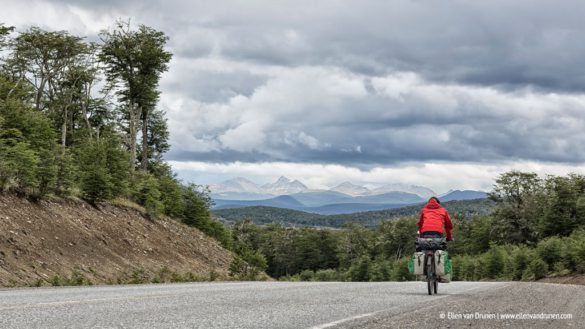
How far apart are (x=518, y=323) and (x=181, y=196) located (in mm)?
39294

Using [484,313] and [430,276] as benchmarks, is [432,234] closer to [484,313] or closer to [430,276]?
[430,276]

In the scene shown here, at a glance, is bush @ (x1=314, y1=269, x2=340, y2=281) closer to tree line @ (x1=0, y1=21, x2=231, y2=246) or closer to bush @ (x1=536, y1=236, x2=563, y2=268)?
tree line @ (x1=0, y1=21, x2=231, y2=246)

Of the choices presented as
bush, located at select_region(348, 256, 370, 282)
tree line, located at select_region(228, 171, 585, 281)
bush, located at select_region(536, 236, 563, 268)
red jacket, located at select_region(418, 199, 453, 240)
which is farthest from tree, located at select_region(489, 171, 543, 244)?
red jacket, located at select_region(418, 199, 453, 240)

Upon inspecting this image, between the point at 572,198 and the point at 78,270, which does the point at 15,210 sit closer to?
the point at 78,270

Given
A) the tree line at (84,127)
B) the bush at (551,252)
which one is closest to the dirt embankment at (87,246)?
the tree line at (84,127)

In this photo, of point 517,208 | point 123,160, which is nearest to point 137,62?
point 123,160

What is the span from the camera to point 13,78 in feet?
171

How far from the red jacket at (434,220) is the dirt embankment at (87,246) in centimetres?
1186

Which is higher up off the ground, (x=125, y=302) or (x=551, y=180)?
(x=551, y=180)

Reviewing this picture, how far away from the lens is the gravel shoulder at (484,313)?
8.50 meters

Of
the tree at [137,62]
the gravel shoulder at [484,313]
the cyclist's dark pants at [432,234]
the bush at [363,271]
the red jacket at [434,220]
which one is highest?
the tree at [137,62]

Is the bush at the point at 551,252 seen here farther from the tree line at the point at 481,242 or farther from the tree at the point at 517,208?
the tree at the point at 517,208

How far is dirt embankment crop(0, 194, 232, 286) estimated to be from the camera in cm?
2161

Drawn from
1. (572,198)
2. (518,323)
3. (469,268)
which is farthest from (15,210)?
(572,198)
